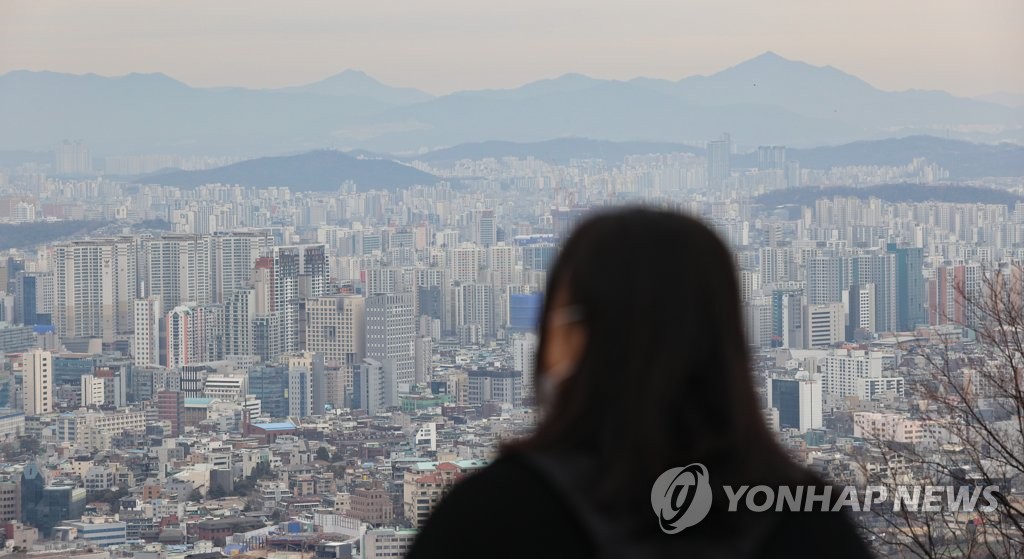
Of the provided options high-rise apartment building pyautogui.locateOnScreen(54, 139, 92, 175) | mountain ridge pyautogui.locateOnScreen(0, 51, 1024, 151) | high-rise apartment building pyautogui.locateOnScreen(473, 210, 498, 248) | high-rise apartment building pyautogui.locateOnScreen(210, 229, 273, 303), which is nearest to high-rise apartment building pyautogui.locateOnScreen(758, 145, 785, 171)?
mountain ridge pyautogui.locateOnScreen(0, 51, 1024, 151)

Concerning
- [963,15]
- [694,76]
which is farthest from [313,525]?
[694,76]

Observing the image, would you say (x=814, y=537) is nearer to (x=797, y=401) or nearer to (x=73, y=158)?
(x=797, y=401)

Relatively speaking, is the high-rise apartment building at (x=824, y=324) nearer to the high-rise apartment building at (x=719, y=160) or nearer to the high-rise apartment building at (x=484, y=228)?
the high-rise apartment building at (x=719, y=160)

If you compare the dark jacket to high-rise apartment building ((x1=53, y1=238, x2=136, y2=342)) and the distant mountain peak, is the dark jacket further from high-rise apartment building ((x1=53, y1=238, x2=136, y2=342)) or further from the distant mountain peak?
the distant mountain peak

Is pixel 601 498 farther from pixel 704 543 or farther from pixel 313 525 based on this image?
pixel 313 525

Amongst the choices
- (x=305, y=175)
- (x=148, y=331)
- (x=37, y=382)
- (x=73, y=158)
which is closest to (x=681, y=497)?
(x=37, y=382)

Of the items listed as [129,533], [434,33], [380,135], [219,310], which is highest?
[434,33]

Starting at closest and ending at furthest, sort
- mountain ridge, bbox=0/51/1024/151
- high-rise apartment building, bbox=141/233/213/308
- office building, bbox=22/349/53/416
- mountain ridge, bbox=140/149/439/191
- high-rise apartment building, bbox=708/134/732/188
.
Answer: office building, bbox=22/349/53/416 → high-rise apartment building, bbox=141/233/213/308 → high-rise apartment building, bbox=708/134/732/188 → mountain ridge, bbox=0/51/1024/151 → mountain ridge, bbox=140/149/439/191

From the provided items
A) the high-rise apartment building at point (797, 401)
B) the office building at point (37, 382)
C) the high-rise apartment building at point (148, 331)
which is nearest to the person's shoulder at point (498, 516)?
the high-rise apartment building at point (797, 401)
